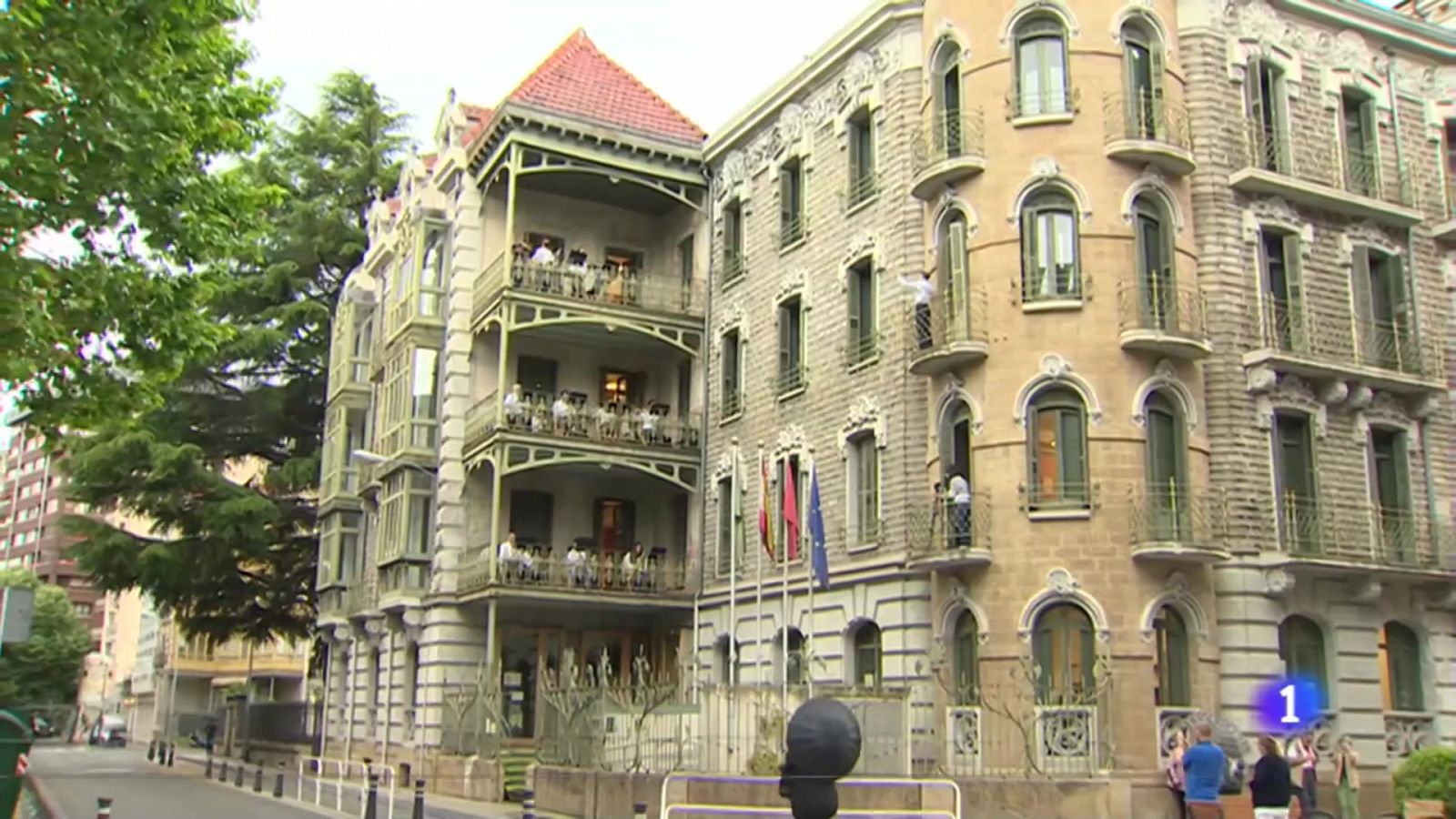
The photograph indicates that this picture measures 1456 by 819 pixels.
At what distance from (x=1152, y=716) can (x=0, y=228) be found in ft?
54.8

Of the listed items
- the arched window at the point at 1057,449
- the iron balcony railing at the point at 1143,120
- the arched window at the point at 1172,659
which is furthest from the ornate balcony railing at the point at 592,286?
the arched window at the point at 1172,659

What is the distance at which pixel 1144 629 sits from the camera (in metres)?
20.8

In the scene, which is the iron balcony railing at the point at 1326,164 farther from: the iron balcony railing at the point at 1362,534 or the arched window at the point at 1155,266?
the iron balcony railing at the point at 1362,534

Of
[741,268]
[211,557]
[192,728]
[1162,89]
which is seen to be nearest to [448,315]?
[741,268]

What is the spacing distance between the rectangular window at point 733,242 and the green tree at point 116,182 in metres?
14.1

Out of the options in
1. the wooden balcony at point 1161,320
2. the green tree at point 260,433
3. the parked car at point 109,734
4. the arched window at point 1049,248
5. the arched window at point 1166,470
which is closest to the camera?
the arched window at point 1166,470

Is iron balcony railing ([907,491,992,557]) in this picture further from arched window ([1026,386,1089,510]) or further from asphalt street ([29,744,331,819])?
asphalt street ([29,744,331,819])

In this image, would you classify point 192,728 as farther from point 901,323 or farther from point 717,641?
point 901,323

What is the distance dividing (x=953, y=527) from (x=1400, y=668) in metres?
8.12

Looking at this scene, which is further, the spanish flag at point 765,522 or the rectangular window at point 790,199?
the rectangular window at point 790,199

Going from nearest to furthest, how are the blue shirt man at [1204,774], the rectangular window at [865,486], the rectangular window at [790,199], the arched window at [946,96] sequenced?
the blue shirt man at [1204,774], the arched window at [946,96], the rectangular window at [865,486], the rectangular window at [790,199]

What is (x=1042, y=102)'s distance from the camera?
913 inches

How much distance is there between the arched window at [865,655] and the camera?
24.6 metres

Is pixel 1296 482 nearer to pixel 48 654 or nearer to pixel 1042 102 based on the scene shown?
pixel 1042 102
